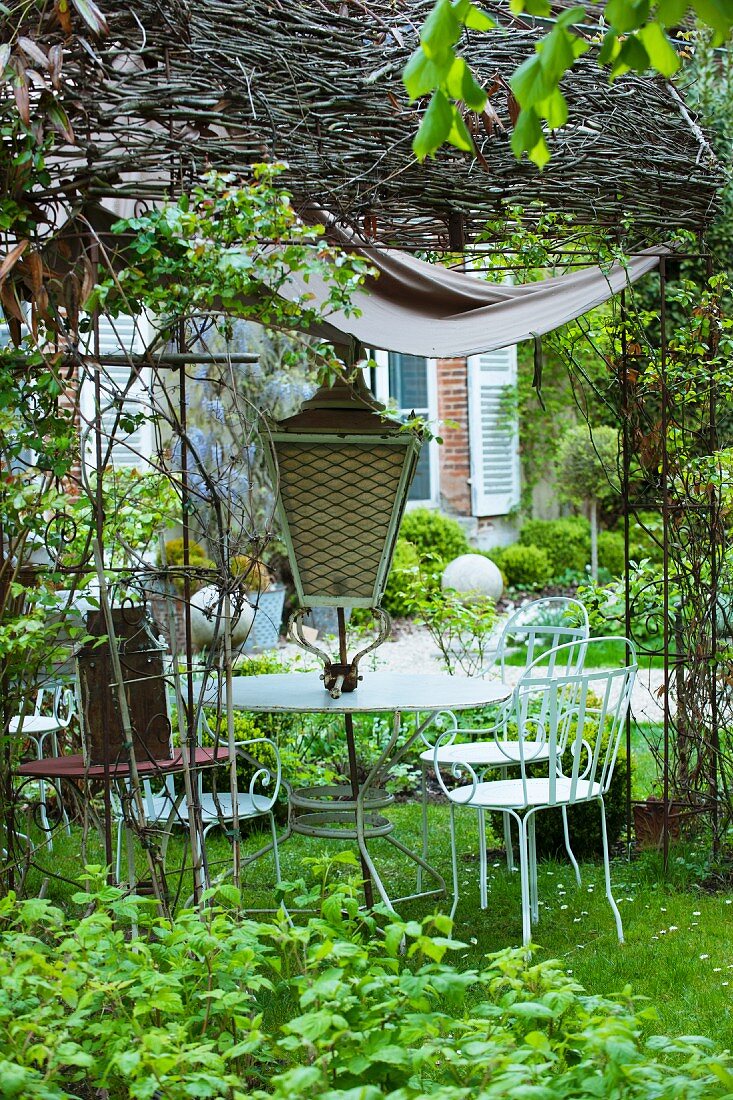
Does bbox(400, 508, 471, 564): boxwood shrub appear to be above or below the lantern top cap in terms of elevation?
below

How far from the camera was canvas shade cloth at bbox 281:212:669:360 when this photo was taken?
3576 millimetres

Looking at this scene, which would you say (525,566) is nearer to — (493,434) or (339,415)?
(493,434)

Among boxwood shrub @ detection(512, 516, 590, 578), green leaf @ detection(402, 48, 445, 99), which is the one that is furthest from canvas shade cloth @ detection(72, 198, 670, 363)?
boxwood shrub @ detection(512, 516, 590, 578)

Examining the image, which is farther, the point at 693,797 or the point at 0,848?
the point at 693,797

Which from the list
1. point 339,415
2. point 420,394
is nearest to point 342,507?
point 339,415

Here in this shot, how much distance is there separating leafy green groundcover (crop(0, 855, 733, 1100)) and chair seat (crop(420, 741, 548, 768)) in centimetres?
166

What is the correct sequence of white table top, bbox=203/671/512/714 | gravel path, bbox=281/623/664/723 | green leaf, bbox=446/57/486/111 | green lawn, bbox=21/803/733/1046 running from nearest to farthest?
green leaf, bbox=446/57/486/111 → green lawn, bbox=21/803/733/1046 → white table top, bbox=203/671/512/714 → gravel path, bbox=281/623/664/723

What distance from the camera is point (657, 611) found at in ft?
16.6

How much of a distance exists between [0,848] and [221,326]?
1.55m

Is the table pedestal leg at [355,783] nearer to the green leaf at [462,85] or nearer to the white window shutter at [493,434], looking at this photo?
the green leaf at [462,85]

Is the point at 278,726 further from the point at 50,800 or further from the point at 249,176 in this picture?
the point at 249,176

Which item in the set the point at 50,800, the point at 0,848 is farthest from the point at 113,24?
the point at 50,800

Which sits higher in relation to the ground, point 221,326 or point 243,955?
point 221,326

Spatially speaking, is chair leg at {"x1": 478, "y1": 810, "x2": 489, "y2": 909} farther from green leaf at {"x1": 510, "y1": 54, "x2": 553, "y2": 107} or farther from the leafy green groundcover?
green leaf at {"x1": 510, "y1": 54, "x2": 553, "y2": 107}
